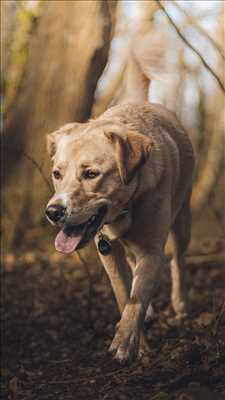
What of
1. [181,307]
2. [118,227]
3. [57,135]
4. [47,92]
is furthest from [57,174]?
[47,92]

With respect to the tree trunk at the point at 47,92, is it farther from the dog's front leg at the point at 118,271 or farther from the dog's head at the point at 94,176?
the dog's head at the point at 94,176

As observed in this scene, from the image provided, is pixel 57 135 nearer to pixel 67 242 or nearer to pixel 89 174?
pixel 89 174

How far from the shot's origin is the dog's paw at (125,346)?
444 centimetres

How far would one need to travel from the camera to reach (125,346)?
176 inches

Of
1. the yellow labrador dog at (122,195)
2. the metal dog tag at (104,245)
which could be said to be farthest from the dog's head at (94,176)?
the metal dog tag at (104,245)

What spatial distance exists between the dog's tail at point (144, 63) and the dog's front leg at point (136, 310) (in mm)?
1733

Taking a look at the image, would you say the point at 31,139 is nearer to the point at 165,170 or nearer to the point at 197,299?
the point at 197,299

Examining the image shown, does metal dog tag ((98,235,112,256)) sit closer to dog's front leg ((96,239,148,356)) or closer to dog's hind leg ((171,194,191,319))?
dog's front leg ((96,239,148,356))

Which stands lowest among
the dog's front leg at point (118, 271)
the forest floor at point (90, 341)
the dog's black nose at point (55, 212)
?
the forest floor at point (90, 341)

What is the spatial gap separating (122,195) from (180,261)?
1.90 meters

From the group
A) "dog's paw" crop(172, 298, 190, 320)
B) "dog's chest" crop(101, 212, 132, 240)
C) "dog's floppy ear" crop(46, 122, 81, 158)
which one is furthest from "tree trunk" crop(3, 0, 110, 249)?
"dog's chest" crop(101, 212, 132, 240)

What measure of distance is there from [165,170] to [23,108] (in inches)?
187

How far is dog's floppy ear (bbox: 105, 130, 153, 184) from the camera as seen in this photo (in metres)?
4.58

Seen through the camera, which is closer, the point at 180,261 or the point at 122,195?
the point at 122,195
